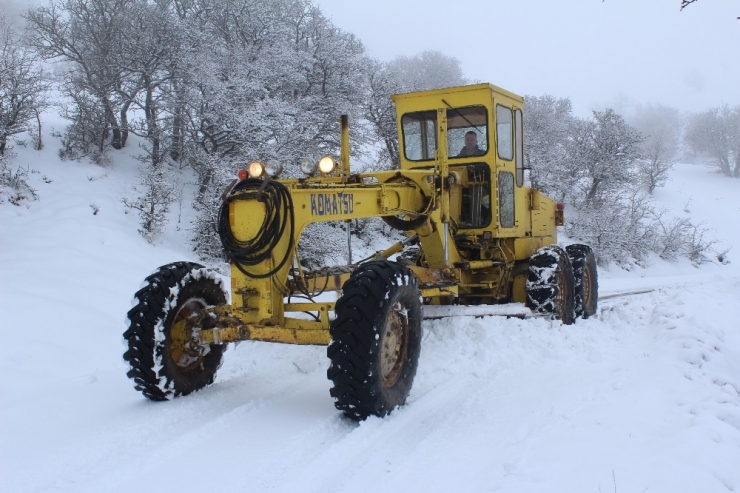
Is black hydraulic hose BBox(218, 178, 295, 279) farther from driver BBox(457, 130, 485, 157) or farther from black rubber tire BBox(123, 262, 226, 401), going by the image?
driver BBox(457, 130, 485, 157)

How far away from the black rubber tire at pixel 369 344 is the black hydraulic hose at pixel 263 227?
658 millimetres

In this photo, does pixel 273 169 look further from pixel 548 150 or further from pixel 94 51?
pixel 548 150

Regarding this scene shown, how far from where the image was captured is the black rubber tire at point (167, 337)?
4918 mm

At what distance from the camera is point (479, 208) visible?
802 cm

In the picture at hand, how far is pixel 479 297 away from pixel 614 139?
59.3 ft

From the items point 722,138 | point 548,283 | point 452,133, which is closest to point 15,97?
point 452,133

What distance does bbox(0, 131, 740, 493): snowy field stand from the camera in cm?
358

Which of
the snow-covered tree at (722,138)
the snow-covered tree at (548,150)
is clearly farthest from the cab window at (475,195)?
the snow-covered tree at (722,138)

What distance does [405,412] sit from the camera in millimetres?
4852

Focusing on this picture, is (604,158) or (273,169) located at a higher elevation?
(604,158)

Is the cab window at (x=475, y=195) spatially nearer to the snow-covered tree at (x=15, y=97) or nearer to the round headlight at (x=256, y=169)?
the round headlight at (x=256, y=169)

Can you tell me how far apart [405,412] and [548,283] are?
364 centimetres

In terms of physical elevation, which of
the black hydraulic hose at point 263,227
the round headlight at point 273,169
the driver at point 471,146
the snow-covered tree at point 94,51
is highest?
the snow-covered tree at point 94,51

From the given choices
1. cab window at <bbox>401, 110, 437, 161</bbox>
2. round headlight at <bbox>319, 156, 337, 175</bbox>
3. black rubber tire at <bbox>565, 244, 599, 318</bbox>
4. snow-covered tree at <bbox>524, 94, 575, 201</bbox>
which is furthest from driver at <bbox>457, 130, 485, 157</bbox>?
snow-covered tree at <bbox>524, 94, 575, 201</bbox>
